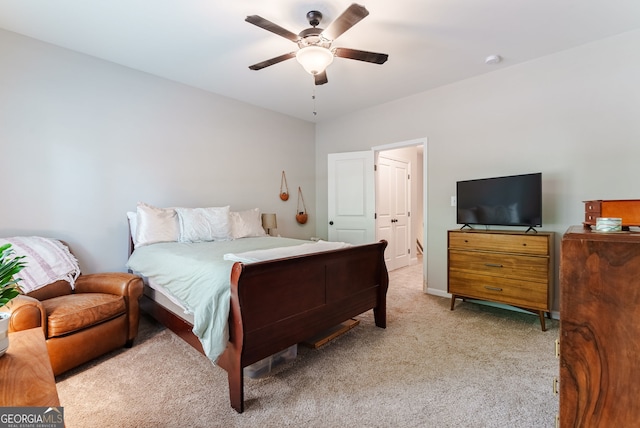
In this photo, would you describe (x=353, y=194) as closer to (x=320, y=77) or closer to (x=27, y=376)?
(x=320, y=77)

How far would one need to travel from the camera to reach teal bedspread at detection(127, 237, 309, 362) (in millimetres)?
1669

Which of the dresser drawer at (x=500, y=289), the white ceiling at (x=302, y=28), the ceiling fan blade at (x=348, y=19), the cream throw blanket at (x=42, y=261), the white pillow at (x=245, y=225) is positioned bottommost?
the dresser drawer at (x=500, y=289)

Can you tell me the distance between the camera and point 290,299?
6.42 ft

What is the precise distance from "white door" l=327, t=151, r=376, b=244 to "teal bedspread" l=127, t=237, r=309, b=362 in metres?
1.77

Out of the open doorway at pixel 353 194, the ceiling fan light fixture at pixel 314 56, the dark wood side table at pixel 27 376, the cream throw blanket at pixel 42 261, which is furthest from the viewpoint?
the open doorway at pixel 353 194

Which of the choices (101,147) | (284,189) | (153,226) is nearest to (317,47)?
(153,226)

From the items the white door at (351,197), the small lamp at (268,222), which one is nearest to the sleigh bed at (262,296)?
the small lamp at (268,222)

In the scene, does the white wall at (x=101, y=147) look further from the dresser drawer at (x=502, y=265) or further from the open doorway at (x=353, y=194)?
the dresser drawer at (x=502, y=265)

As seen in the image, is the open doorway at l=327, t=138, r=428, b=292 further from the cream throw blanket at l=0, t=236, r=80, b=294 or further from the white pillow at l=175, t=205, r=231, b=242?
the cream throw blanket at l=0, t=236, r=80, b=294

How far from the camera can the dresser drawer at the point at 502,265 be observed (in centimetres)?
264

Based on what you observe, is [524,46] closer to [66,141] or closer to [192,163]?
[192,163]

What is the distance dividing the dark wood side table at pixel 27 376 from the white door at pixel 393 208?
152 inches

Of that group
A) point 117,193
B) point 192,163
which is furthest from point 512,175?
point 117,193

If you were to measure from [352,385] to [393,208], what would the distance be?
12.0 ft
